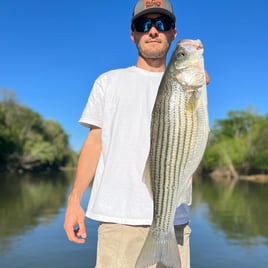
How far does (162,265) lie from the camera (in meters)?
2.67

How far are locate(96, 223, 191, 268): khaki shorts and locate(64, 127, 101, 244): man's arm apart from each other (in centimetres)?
17

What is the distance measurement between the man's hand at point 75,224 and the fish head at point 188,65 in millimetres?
1231

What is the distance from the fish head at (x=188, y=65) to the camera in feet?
7.19

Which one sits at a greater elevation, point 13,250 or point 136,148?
point 136,148

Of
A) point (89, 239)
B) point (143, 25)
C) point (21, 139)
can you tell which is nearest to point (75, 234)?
point (143, 25)

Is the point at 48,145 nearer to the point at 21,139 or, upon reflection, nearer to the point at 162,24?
the point at 21,139

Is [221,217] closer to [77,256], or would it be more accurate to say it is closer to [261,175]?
[77,256]

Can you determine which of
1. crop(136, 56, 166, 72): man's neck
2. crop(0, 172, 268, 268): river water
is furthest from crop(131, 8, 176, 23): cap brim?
crop(0, 172, 268, 268): river water

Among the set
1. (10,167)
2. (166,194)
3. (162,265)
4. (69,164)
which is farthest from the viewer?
(69,164)

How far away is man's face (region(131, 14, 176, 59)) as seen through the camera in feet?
9.51

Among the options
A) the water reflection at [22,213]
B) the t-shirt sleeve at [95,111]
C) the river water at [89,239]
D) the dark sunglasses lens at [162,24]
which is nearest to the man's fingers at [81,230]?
the t-shirt sleeve at [95,111]

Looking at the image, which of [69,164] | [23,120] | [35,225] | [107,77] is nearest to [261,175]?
[23,120]

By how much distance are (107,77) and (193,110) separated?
0.99 meters

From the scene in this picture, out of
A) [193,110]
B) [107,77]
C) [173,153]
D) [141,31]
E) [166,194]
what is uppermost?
[141,31]
